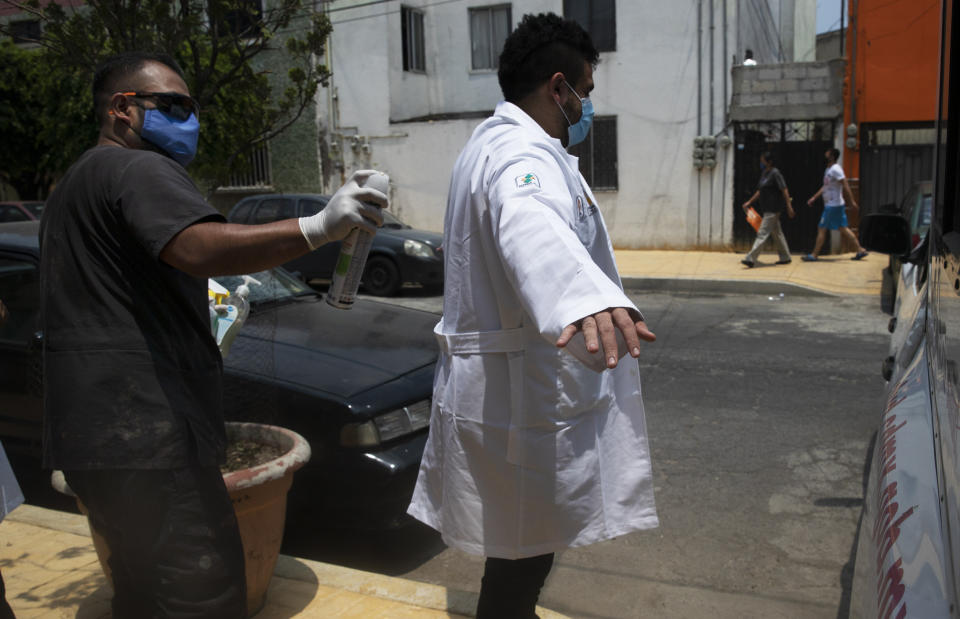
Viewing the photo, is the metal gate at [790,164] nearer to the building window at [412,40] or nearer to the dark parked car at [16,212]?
the building window at [412,40]

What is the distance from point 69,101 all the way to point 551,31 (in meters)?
17.2

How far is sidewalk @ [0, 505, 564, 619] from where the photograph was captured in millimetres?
3018

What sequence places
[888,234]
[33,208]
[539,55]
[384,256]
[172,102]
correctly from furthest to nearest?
[33,208] → [384,256] → [888,234] → [539,55] → [172,102]

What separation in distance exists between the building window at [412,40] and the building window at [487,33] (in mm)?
1270

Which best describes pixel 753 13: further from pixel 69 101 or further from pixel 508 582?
pixel 508 582

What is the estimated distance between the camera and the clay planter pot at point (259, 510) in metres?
2.87

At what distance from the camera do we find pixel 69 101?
1706 cm

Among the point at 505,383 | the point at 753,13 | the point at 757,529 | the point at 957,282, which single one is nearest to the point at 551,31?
the point at 505,383

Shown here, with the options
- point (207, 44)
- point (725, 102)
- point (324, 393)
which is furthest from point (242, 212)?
point (324, 393)

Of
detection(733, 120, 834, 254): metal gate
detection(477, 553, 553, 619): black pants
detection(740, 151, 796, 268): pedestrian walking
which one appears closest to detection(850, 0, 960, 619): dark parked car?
detection(477, 553, 553, 619): black pants

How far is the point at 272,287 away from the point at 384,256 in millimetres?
6868

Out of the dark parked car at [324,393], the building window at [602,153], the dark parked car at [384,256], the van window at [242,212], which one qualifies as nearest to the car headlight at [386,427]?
the dark parked car at [324,393]

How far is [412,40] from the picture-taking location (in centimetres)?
1953

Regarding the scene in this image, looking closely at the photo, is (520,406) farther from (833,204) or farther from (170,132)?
(833,204)
